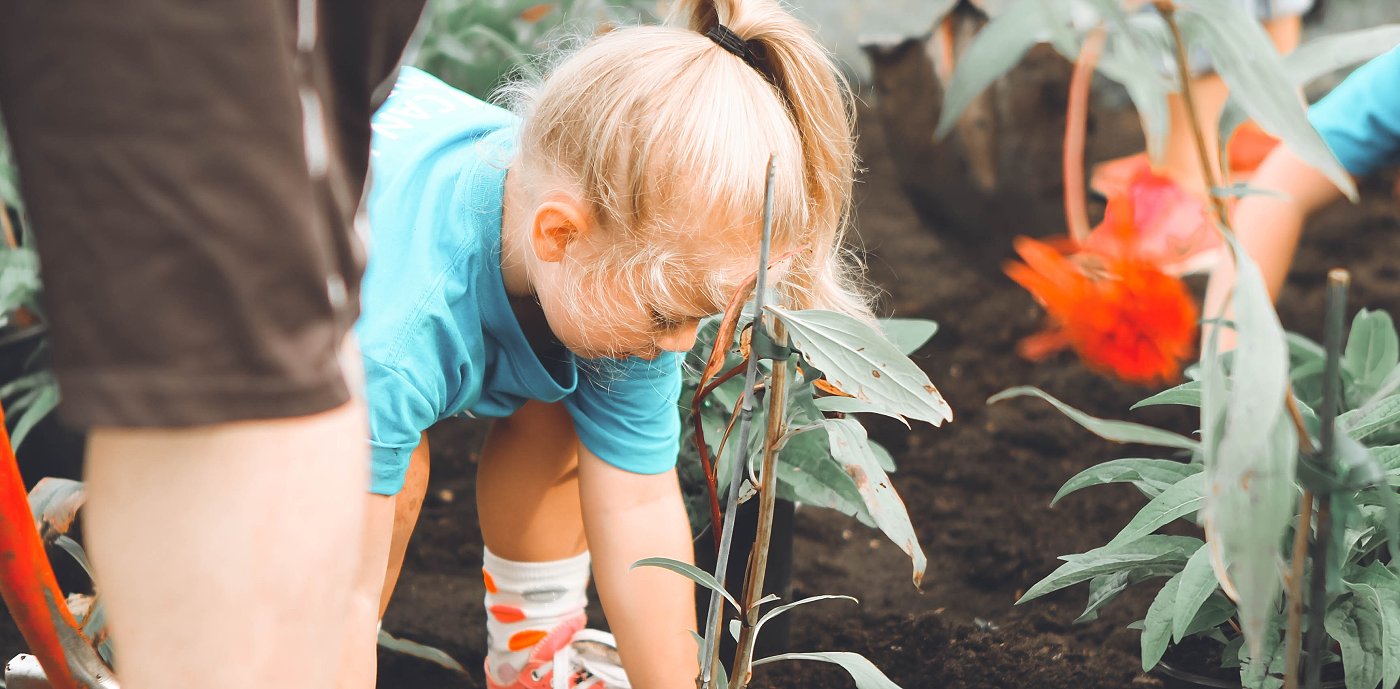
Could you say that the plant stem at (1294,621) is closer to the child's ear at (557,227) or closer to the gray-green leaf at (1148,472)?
the gray-green leaf at (1148,472)

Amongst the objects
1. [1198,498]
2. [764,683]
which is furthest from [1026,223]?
[1198,498]

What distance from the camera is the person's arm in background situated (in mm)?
1494

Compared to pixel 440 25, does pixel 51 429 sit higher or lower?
lower

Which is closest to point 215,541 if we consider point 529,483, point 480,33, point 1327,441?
point 1327,441

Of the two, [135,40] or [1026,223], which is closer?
[135,40]

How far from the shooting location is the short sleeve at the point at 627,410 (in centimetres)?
121

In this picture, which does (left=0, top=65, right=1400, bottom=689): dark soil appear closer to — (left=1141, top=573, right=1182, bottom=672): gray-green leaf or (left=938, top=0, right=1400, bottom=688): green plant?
(left=1141, top=573, right=1182, bottom=672): gray-green leaf

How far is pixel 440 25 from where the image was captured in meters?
2.26

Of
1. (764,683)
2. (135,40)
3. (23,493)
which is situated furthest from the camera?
(764,683)

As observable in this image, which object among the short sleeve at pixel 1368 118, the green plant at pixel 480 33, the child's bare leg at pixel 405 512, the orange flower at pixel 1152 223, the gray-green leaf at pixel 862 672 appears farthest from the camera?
the green plant at pixel 480 33

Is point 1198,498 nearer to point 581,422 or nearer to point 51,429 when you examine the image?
point 581,422

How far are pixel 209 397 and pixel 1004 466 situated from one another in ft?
5.26

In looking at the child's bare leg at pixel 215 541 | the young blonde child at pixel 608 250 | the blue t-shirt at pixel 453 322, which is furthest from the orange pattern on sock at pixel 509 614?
the child's bare leg at pixel 215 541

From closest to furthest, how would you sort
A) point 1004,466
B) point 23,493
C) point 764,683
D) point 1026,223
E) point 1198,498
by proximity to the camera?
point 23,493
point 1198,498
point 764,683
point 1004,466
point 1026,223
